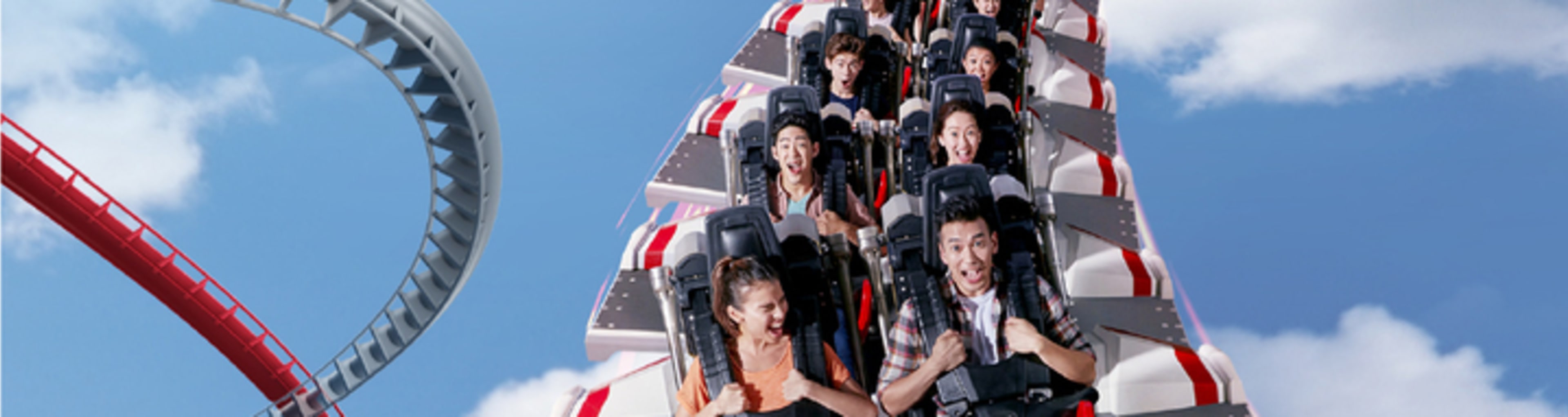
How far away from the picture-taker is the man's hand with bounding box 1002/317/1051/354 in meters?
2.56

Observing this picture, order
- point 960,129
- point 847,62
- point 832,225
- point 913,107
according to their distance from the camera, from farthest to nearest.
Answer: point 847,62 < point 913,107 < point 960,129 < point 832,225

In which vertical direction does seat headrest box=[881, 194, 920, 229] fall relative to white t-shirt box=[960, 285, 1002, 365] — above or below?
above

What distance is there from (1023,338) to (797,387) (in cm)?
52

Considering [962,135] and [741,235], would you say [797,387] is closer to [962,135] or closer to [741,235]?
[741,235]

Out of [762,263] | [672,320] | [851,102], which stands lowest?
[672,320]

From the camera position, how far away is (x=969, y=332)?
8.72 feet

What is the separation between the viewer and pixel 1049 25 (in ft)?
25.0

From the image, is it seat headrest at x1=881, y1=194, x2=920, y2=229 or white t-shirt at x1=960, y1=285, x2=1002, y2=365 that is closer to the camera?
white t-shirt at x1=960, y1=285, x2=1002, y2=365

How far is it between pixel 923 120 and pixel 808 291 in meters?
1.60

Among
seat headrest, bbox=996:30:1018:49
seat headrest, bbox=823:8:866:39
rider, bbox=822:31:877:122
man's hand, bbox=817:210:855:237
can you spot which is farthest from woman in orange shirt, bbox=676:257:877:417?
seat headrest, bbox=996:30:1018:49

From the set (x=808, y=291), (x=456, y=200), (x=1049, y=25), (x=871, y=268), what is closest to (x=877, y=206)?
(x=871, y=268)

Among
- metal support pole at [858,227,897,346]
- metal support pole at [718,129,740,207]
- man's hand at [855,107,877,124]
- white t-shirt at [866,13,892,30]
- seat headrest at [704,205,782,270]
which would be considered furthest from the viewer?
white t-shirt at [866,13,892,30]

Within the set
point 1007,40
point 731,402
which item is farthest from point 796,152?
point 1007,40

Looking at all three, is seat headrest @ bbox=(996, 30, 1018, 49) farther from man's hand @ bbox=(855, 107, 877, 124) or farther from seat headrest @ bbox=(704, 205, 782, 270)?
seat headrest @ bbox=(704, 205, 782, 270)
